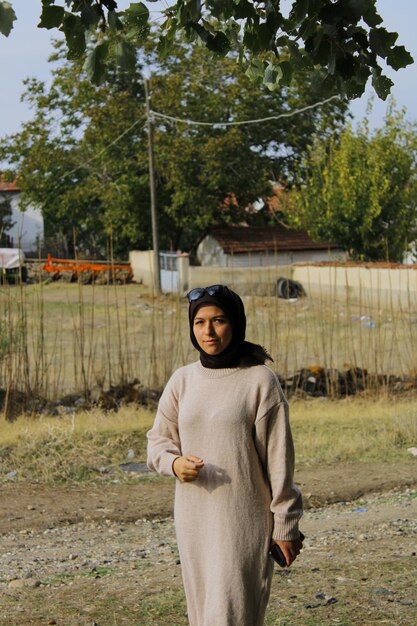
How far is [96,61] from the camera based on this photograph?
3383 mm

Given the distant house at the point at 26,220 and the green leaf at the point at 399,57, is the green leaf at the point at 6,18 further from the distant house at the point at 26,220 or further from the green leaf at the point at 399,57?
the distant house at the point at 26,220

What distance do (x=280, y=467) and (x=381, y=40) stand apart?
139cm

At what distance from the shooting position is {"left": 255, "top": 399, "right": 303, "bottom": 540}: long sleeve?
298cm

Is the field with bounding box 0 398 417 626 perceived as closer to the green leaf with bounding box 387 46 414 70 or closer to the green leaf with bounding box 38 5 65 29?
the green leaf with bounding box 387 46 414 70

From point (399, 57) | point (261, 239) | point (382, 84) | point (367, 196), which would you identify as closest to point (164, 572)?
point (382, 84)

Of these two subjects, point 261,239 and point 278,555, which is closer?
point 278,555

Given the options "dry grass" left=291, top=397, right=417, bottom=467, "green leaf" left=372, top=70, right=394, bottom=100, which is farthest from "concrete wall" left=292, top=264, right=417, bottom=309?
"green leaf" left=372, top=70, right=394, bottom=100

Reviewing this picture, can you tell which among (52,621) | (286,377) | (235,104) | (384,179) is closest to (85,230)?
(235,104)

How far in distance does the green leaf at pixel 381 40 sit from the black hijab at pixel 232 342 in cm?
95

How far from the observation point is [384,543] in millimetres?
5570

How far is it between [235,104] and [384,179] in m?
6.80

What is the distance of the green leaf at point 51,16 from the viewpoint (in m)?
3.24

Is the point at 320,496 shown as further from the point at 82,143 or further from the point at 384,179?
the point at 82,143

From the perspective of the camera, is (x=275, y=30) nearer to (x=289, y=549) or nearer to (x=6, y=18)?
(x=6, y=18)
